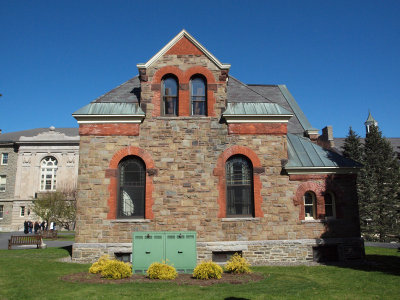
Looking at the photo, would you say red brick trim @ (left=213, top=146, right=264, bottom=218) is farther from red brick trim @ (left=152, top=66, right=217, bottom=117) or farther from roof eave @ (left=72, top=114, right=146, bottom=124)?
roof eave @ (left=72, top=114, right=146, bottom=124)

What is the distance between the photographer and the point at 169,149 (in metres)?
16.0

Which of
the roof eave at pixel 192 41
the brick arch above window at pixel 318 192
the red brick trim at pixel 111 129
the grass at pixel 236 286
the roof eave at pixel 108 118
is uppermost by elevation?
the roof eave at pixel 192 41

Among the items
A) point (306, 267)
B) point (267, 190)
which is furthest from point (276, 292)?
point (267, 190)

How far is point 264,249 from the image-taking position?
15359mm

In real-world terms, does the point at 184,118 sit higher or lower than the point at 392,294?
higher

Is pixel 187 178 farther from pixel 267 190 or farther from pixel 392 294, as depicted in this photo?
pixel 392 294

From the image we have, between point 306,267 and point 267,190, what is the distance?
3776 mm

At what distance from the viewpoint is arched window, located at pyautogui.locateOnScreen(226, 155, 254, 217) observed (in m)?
15.9

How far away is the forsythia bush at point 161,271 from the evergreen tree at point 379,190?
1137 inches

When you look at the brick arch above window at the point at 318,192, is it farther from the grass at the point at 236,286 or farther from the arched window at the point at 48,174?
the arched window at the point at 48,174

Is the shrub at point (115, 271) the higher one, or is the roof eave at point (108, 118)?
the roof eave at point (108, 118)

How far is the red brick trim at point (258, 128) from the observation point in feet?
53.6

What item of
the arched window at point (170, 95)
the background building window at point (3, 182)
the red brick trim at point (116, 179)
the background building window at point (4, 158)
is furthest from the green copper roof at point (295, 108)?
the background building window at point (4, 158)

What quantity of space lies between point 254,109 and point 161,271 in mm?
9139
